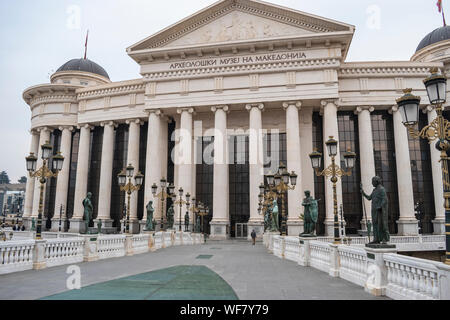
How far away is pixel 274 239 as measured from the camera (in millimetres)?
20531

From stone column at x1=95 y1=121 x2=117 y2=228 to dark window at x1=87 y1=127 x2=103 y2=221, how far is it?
347 centimetres

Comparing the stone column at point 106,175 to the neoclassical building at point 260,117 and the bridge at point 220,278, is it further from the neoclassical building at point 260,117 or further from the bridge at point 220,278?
the bridge at point 220,278

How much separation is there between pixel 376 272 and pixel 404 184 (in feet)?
114

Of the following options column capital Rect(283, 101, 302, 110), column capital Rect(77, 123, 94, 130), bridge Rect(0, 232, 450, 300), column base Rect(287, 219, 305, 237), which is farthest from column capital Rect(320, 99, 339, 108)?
column capital Rect(77, 123, 94, 130)

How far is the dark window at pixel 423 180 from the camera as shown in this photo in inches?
1555

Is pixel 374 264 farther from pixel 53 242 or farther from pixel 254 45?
pixel 254 45

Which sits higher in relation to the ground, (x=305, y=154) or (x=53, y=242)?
(x=305, y=154)

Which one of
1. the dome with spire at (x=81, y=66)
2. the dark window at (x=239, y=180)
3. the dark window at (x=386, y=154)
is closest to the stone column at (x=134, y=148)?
the dark window at (x=239, y=180)

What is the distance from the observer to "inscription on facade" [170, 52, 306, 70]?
38.2 m

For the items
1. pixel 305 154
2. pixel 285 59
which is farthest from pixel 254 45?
pixel 305 154

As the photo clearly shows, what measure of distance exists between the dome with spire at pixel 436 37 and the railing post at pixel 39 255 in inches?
2197
